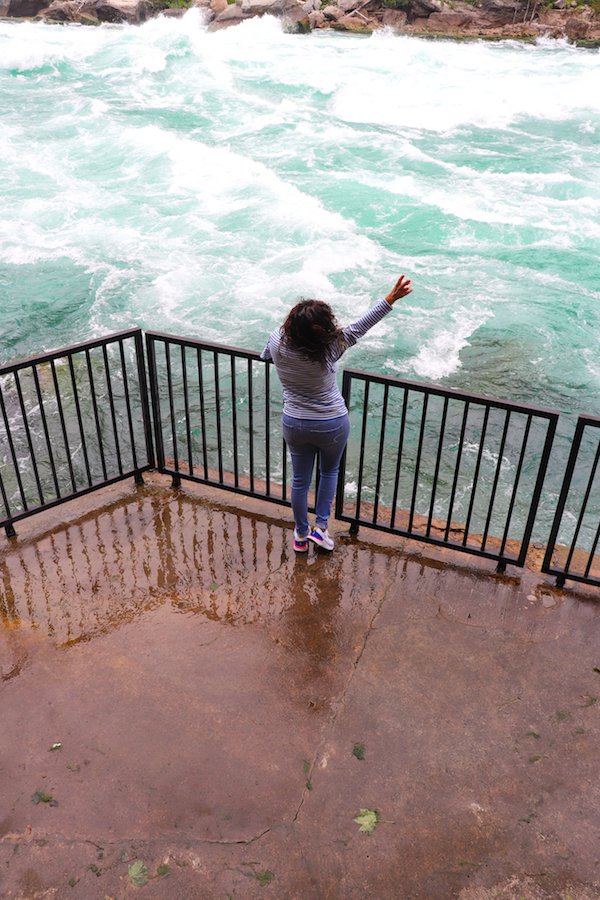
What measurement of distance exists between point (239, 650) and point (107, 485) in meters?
2.04

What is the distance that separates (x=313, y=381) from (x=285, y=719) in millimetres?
1909

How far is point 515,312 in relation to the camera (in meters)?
13.1

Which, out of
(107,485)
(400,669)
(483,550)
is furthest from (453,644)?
(107,485)

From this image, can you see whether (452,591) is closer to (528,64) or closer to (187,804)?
(187,804)

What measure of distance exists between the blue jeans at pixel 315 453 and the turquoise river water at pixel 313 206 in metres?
6.39

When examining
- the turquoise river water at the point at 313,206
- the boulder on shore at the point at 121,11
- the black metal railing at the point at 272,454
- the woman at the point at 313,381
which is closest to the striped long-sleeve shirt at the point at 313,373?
the woman at the point at 313,381

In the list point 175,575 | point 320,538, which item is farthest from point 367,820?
point 175,575

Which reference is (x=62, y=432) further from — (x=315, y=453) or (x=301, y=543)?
(x=315, y=453)

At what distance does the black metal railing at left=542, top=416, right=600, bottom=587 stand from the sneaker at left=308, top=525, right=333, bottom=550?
1.48m

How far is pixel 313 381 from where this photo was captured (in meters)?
4.07

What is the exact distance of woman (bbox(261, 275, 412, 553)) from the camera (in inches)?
152

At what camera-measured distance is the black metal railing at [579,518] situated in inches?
171

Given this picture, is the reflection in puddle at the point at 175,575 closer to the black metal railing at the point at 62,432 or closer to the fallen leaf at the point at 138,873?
the fallen leaf at the point at 138,873

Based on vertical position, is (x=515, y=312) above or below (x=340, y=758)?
below
